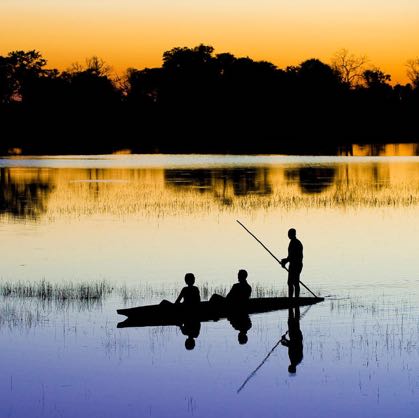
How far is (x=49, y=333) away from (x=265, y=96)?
123 metres

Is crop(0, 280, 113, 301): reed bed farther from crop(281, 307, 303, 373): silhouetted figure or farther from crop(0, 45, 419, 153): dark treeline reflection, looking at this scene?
crop(0, 45, 419, 153): dark treeline reflection

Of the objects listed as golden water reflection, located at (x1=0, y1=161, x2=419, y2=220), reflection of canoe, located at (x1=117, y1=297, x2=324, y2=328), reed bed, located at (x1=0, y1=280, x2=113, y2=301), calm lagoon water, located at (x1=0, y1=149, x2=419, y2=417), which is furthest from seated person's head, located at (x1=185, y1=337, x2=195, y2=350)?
golden water reflection, located at (x1=0, y1=161, x2=419, y2=220)

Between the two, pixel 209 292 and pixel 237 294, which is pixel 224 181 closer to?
pixel 209 292

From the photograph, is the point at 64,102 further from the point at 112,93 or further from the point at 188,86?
the point at 188,86

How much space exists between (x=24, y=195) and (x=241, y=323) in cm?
3841

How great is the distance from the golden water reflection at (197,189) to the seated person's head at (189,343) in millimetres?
25673

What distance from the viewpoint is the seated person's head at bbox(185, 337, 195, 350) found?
16969 millimetres

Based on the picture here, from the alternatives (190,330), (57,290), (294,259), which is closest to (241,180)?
(57,290)

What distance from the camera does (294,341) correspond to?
17.5 metres

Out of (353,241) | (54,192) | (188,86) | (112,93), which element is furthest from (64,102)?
(353,241)

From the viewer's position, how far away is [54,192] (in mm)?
57188

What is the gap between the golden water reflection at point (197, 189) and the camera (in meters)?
47.0

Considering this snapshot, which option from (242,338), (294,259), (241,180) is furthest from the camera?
(241,180)

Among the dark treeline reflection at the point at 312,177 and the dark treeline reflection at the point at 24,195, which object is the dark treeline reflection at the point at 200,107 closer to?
the dark treeline reflection at the point at 312,177
